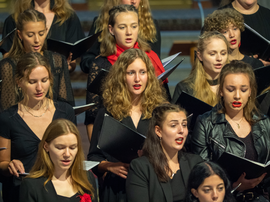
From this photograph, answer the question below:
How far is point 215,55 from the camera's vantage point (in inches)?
120

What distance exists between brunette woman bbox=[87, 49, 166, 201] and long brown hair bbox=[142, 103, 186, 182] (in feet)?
0.84

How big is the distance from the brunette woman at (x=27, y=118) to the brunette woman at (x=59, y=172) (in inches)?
8.9

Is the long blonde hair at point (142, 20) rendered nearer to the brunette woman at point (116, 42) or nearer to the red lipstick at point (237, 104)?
the brunette woman at point (116, 42)

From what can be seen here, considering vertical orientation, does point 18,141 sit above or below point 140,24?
below

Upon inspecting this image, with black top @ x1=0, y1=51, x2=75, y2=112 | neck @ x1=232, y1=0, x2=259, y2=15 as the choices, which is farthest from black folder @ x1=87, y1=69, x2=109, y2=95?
neck @ x1=232, y1=0, x2=259, y2=15

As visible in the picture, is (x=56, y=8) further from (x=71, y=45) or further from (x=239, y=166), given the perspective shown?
(x=239, y=166)

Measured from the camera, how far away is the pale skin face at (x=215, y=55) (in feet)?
9.97

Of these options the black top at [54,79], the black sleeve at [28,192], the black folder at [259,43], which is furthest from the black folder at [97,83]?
the black folder at [259,43]

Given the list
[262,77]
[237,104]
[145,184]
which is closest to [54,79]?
[145,184]

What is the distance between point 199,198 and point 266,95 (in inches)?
43.0

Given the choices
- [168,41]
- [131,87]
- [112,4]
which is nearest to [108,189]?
[131,87]

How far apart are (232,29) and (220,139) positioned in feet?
3.25

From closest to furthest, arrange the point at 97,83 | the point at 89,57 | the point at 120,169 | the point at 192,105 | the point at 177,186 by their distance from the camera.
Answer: the point at 177,186
the point at 120,169
the point at 192,105
the point at 97,83
the point at 89,57

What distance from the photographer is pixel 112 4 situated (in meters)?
3.47
